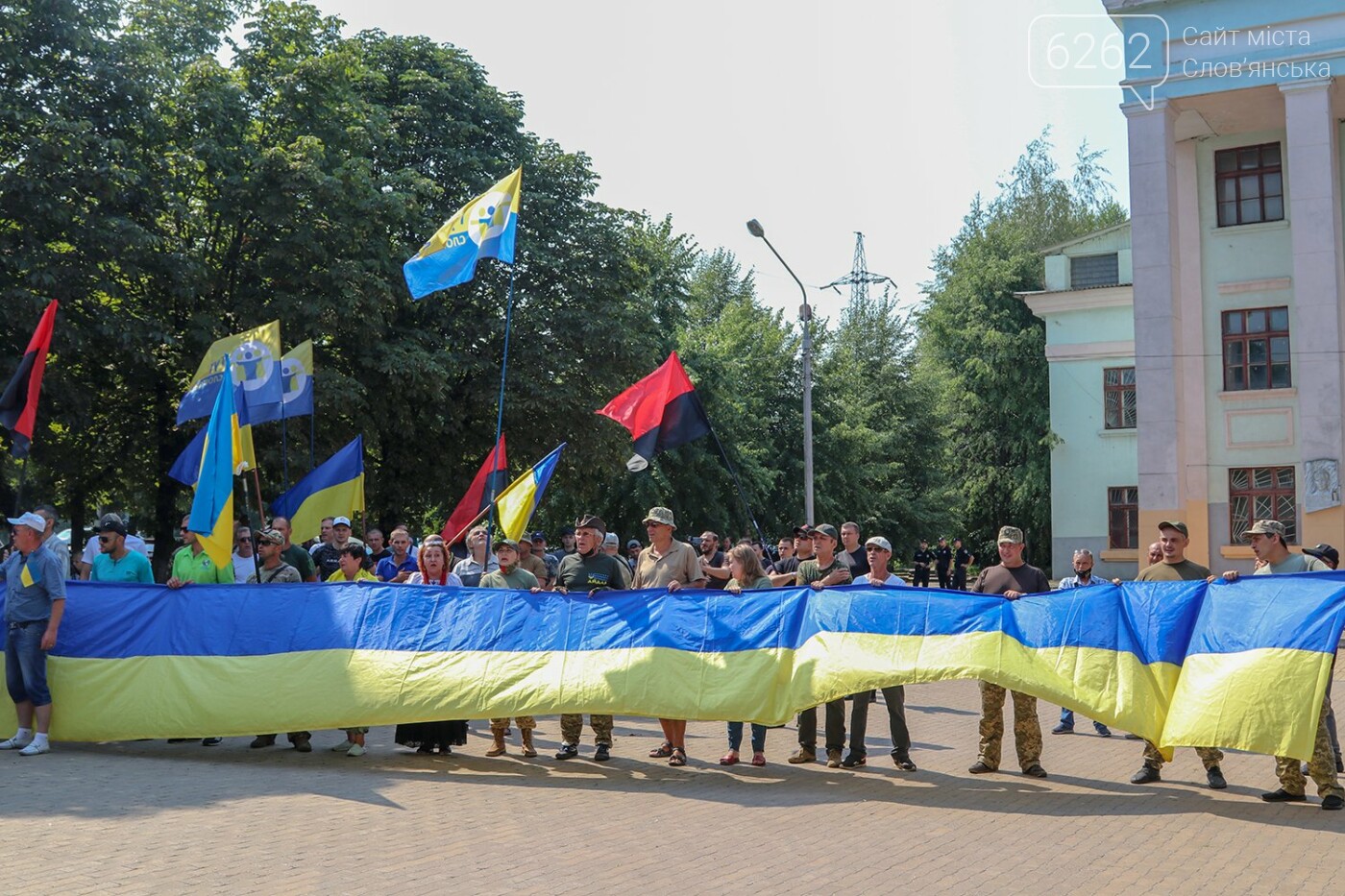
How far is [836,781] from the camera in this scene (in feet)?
33.7

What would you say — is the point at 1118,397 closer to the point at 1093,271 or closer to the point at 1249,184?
the point at 1093,271

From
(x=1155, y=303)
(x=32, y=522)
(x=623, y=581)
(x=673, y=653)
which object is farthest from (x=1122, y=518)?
(x=32, y=522)

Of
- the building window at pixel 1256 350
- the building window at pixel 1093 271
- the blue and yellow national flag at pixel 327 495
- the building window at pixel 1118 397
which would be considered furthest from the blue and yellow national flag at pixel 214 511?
the building window at pixel 1093 271

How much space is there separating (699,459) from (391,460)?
34.8 ft

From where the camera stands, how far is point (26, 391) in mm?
13883

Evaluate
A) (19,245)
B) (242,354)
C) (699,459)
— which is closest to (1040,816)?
(242,354)

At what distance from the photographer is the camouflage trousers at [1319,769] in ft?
29.2

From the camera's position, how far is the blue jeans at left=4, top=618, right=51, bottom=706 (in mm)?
11125

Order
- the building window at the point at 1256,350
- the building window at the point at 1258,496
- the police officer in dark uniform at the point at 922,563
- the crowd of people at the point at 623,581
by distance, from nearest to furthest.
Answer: the crowd of people at the point at 623,581, the building window at the point at 1258,496, the building window at the point at 1256,350, the police officer in dark uniform at the point at 922,563

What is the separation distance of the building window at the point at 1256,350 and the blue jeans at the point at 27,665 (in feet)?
79.7

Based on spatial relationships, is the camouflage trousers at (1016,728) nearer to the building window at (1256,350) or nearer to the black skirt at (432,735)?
the black skirt at (432,735)

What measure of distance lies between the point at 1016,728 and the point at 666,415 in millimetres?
4653

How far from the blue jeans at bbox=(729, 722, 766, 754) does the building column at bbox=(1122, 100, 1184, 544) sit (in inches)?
701

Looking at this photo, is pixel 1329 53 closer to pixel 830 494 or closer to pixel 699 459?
pixel 699 459
